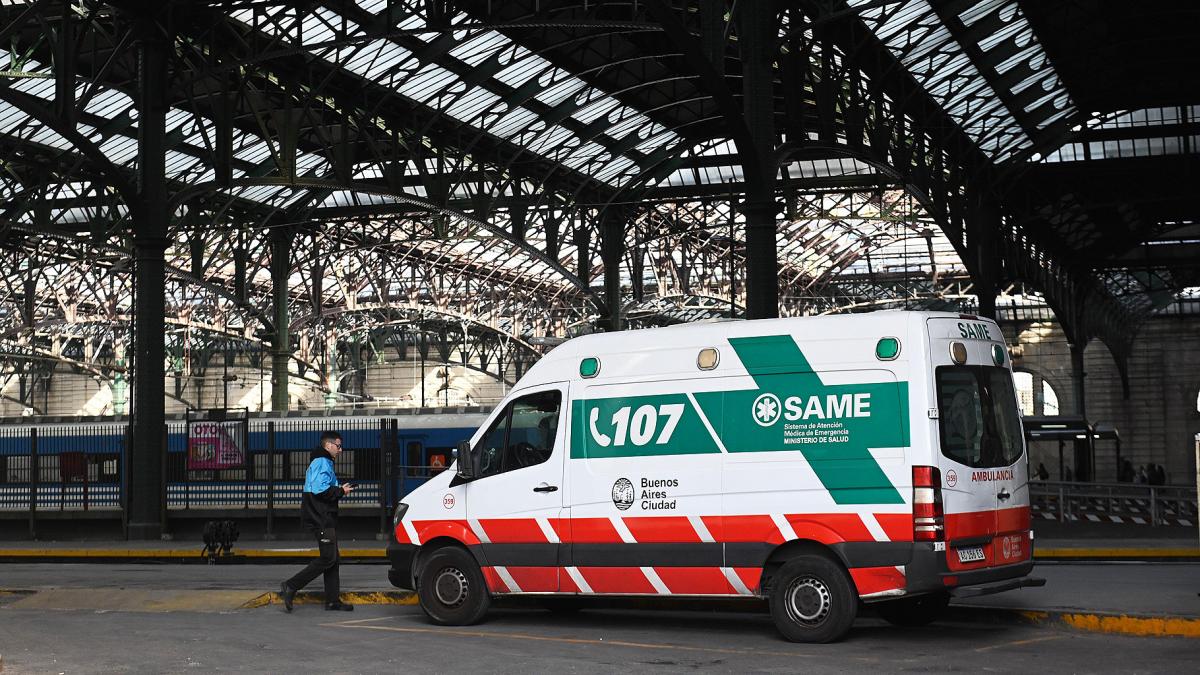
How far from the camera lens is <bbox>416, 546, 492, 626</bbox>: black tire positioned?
11938 millimetres

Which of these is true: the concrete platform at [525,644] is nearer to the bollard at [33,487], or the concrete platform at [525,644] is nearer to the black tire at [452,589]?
the black tire at [452,589]

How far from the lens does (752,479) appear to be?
1073 centimetres

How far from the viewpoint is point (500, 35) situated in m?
30.6

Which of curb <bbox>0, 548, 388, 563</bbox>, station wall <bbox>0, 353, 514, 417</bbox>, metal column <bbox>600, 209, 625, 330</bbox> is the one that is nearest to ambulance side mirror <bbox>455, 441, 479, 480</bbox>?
curb <bbox>0, 548, 388, 563</bbox>

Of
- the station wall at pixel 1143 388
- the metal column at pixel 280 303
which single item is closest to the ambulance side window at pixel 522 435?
the metal column at pixel 280 303

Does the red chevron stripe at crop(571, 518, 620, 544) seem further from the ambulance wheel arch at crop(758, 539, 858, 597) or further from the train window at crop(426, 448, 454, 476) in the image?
the train window at crop(426, 448, 454, 476)

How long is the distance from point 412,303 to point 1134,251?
1301 inches

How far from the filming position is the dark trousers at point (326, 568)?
41.8ft

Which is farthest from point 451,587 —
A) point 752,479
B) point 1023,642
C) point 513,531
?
point 1023,642

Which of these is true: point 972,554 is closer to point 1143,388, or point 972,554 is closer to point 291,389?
point 1143,388

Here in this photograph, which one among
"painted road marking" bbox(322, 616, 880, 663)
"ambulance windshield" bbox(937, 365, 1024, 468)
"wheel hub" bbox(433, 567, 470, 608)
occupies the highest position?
"ambulance windshield" bbox(937, 365, 1024, 468)

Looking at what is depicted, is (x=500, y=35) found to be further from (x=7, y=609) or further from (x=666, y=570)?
(x=666, y=570)

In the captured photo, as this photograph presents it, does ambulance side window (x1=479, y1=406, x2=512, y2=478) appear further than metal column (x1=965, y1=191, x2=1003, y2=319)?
No

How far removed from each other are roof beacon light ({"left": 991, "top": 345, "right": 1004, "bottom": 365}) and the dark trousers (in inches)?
233
